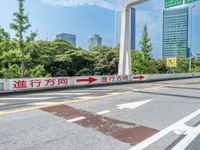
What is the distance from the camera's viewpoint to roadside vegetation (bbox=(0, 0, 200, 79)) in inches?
963

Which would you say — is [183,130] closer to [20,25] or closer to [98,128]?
[98,128]

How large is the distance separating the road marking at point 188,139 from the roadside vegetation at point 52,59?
67.9 feet

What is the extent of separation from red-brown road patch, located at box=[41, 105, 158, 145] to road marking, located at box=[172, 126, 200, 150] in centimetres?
73

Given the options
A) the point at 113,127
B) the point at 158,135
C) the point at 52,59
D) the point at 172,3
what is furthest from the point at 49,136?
the point at 52,59

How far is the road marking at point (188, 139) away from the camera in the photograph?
16.0 ft

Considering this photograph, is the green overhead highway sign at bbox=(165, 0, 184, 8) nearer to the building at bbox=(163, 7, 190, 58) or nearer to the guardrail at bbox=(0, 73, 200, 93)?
the guardrail at bbox=(0, 73, 200, 93)

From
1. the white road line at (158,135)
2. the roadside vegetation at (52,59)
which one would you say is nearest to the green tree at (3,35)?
the roadside vegetation at (52,59)

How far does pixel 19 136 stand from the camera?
5.34 meters

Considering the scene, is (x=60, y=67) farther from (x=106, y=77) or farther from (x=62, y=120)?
(x=62, y=120)

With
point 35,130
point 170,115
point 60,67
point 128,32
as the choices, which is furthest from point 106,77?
point 60,67

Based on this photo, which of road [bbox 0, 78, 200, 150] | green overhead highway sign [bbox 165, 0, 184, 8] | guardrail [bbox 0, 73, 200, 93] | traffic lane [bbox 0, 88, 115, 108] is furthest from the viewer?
green overhead highway sign [bbox 165, 0, 184, 8]

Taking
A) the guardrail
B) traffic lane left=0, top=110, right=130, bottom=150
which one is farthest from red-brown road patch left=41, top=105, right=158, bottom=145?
the guardrail

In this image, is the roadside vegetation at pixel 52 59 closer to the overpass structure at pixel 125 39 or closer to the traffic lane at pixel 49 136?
the overpass structure at pixel 125 39

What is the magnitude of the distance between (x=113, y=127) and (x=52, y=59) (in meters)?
37.1
